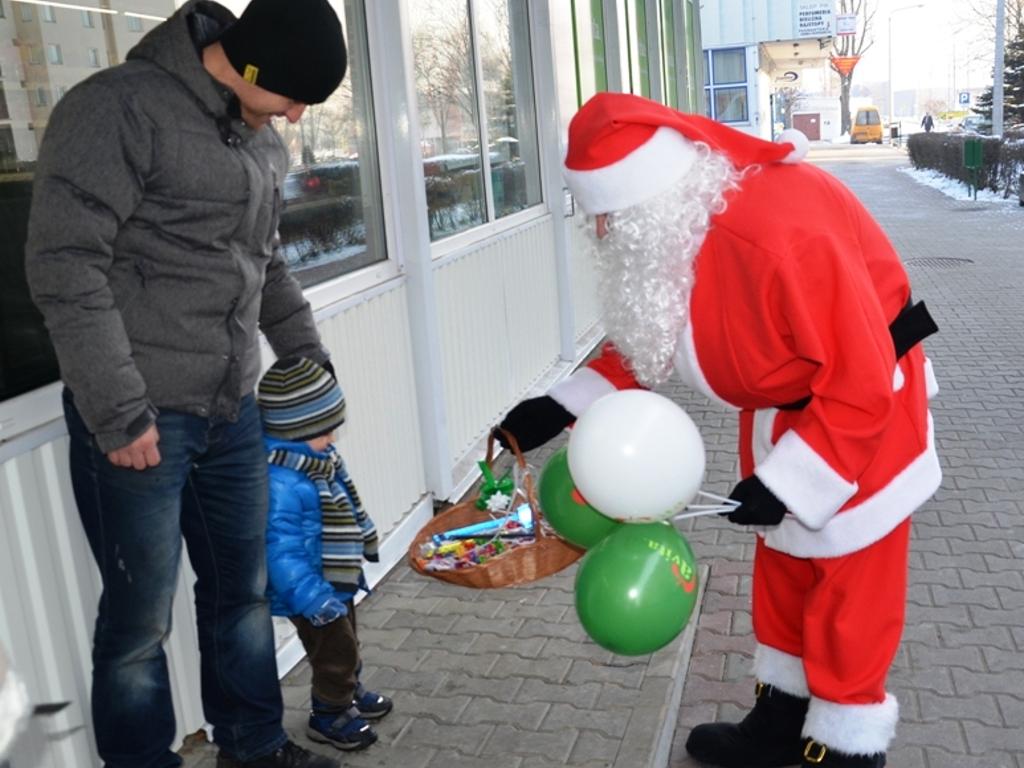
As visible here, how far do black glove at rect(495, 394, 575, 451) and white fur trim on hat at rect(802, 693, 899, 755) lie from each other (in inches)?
34.8

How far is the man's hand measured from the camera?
2291mm

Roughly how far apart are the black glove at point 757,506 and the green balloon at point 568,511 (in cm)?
35

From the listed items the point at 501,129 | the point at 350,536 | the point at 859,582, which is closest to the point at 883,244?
the point at 859,582

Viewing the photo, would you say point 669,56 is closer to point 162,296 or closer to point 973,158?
point 973,158

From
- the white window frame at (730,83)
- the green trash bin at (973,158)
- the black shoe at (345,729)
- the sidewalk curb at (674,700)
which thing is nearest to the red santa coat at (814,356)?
the sidewalk curb at (674,700)

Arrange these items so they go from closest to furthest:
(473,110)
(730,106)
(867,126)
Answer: (473,110) → (730,106) → (867,126)

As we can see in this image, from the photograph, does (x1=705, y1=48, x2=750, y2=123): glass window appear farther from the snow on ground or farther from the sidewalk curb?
the sidewalk curb

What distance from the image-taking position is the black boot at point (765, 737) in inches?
116

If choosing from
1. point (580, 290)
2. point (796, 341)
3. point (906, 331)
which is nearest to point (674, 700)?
point (906, 331)

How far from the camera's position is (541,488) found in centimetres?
282

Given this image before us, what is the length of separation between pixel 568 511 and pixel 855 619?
68 cm

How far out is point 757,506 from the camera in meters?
2.36

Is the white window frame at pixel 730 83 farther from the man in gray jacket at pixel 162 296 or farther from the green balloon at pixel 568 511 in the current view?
the man in gray jacket at pixel 162 296

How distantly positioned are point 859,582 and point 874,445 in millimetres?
390
